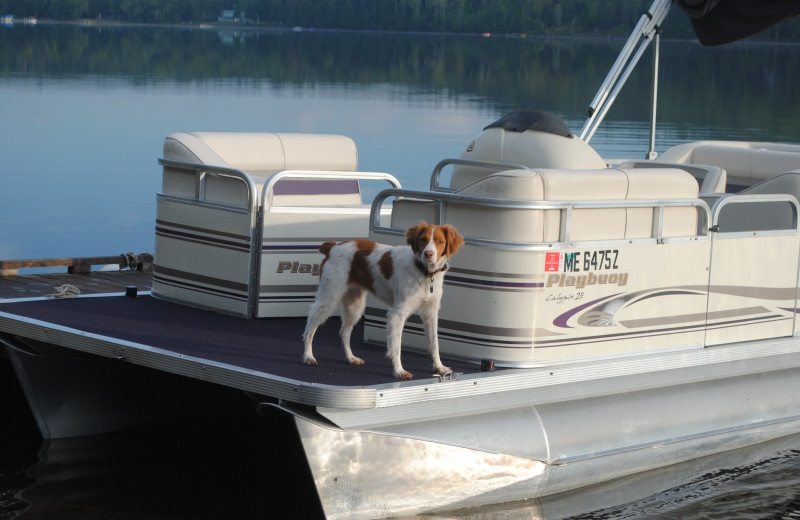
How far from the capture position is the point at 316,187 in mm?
8336

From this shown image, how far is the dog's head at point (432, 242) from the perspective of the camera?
575 cm

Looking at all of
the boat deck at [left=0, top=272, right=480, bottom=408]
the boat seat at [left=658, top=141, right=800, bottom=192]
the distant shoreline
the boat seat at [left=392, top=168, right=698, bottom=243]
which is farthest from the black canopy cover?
the distant shoreline

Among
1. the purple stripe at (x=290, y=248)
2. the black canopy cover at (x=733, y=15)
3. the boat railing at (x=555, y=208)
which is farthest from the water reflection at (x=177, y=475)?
the black canopy cover at (x=733, y=15)

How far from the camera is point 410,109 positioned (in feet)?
116

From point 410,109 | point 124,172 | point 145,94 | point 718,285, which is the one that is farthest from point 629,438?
point 145,94

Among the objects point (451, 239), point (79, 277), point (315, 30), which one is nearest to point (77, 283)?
point (79, 277)

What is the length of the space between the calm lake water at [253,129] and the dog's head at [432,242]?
58.0 inches

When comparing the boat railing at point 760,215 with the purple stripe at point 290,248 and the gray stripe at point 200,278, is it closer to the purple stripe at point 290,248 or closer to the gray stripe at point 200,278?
the purple stripe at point 290,248

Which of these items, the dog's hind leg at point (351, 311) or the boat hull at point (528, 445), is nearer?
the boat hull at point (528, 445)

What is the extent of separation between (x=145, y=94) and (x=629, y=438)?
32.3m

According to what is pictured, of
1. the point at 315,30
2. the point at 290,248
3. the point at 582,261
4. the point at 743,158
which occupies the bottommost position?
the point at 290,248

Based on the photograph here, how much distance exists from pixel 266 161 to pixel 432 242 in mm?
2868

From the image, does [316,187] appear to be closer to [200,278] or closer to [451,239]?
[200,278]

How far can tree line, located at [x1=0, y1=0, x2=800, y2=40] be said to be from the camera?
87875 millimetres
